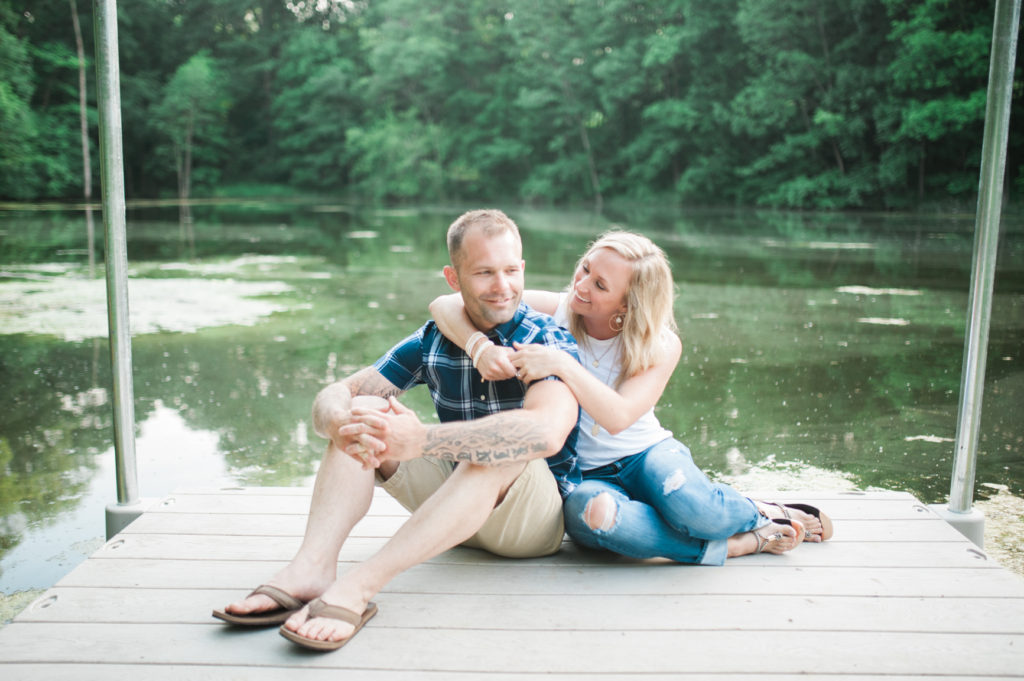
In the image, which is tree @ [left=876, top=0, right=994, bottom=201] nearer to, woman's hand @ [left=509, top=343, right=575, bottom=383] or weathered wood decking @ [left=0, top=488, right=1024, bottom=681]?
weathered wood decking @ [left=0, top=488, right=1024, bottom=681]

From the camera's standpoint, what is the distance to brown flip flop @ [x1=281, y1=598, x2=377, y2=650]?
1.67 meters

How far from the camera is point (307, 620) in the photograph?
1.74 metres

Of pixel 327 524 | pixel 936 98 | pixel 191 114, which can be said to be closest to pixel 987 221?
pixel 327 524

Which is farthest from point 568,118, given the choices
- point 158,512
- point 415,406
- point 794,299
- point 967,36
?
point 158,512

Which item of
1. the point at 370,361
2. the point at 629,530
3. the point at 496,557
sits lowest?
the point at 370,361

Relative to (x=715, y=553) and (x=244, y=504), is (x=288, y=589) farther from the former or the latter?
(x=715, y=553)

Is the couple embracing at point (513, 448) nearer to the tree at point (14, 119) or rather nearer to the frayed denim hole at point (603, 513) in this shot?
the frayed denim hole at point (603, 513)

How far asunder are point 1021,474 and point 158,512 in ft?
11.8

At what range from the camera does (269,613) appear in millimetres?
1802

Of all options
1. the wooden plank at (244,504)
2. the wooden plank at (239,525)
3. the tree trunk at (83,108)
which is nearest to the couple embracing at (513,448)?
the wooden plank at (239,525)

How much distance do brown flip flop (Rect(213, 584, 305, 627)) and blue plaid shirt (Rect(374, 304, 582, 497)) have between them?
557 mm

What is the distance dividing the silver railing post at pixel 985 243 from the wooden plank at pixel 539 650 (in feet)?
2.55

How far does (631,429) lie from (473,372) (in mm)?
460

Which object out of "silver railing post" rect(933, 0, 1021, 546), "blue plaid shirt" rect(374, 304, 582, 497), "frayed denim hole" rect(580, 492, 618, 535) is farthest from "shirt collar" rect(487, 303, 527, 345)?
"silver railing post" rect(933, 0, 1021, 546)
